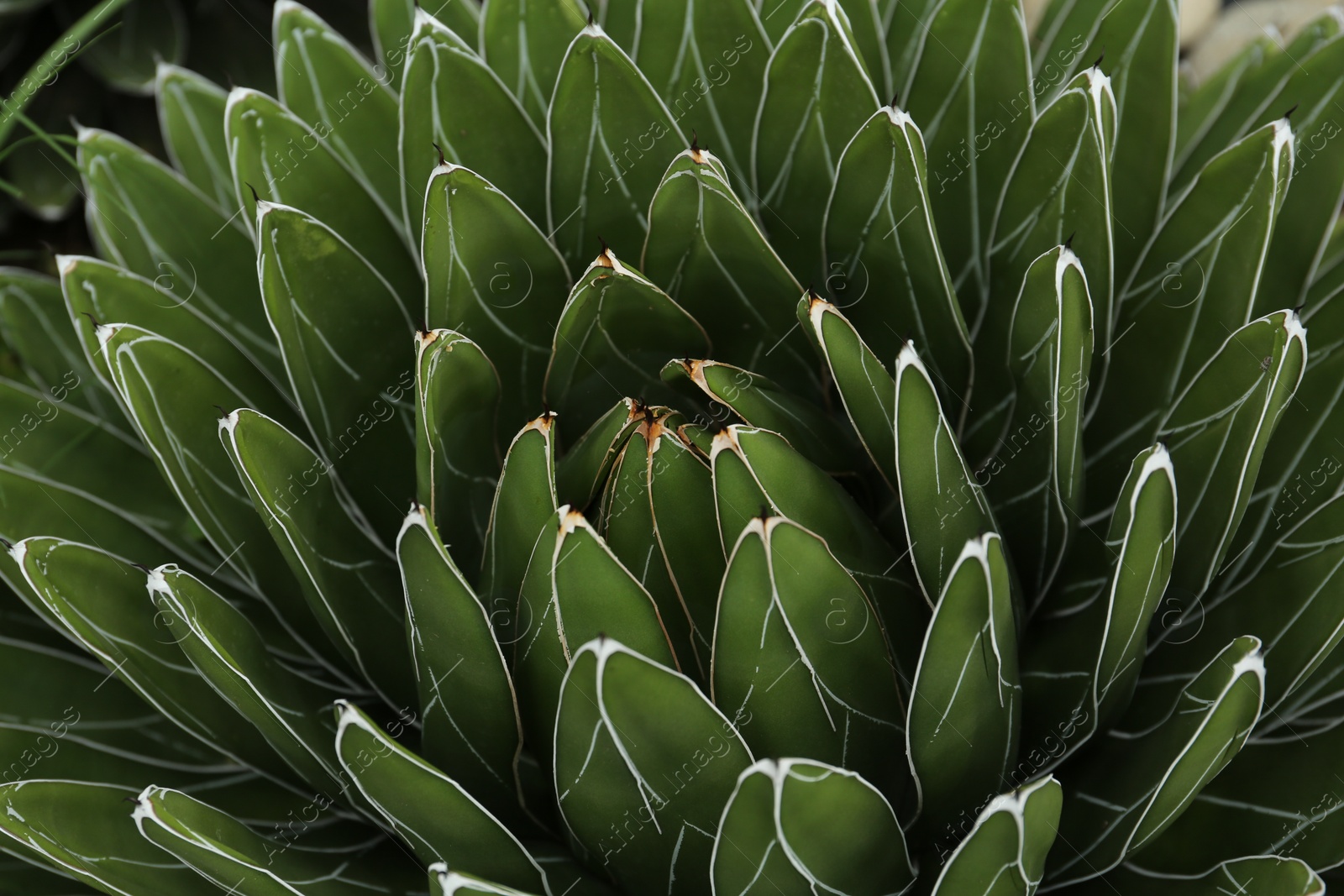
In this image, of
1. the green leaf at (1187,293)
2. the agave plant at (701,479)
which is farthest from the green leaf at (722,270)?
the green leaf at (1187,293)

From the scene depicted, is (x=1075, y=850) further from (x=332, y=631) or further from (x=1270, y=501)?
(x=332, y=631)

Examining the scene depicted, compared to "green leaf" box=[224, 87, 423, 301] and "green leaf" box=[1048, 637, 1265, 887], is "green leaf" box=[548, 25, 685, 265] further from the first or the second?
"green leaf" box=[1048, 637, 1265, 887]

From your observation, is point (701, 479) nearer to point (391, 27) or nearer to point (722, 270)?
point (722, 270)

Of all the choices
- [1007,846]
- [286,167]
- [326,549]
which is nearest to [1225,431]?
[1007,846]

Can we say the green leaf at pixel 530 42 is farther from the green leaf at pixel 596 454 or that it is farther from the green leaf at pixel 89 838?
the green leaf at pixel 89 838

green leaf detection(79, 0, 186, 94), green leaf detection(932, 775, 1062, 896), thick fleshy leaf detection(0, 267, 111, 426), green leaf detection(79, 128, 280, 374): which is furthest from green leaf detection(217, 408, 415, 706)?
green leaf detection(79, 0, 186, 94)

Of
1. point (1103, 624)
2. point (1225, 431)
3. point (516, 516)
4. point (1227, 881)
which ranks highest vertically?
point (516, 516)
